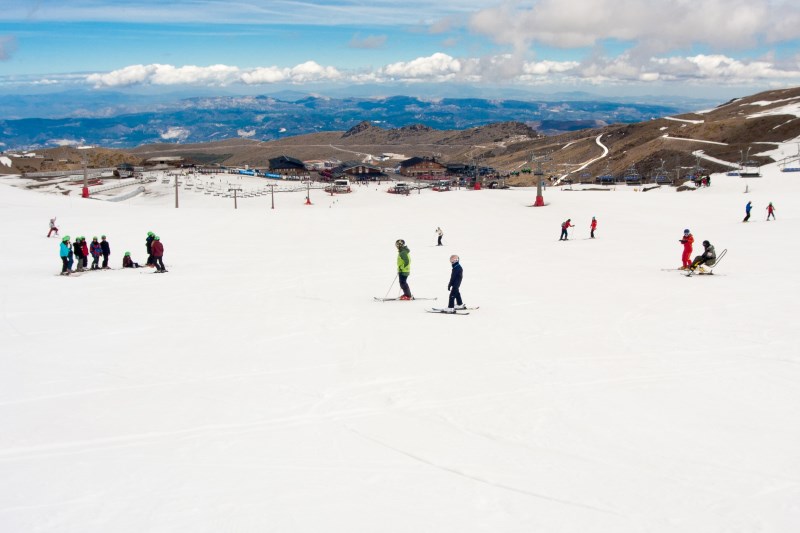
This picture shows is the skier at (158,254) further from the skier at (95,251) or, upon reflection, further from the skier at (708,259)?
the skier at (708,259)

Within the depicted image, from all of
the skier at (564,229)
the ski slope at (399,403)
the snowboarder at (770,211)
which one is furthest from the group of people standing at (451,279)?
the snowboarder at (770,211)

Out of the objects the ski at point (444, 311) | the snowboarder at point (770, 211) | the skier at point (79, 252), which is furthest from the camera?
the snowboarder at point (770, 211)

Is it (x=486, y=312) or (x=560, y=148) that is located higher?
(x=560, y=148)

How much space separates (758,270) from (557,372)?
13232 millimetres

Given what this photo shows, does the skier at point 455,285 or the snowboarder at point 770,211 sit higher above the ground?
the snowboarder at point 770,211

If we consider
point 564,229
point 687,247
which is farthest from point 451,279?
point 564,229

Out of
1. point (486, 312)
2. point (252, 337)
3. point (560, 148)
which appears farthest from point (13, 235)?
point (560, 148)

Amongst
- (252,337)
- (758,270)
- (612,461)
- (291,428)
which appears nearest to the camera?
(612,461)

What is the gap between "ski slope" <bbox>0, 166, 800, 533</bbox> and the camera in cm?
615

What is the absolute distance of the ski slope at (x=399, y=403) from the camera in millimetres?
6148

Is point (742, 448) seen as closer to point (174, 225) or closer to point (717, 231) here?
point (717, 231)

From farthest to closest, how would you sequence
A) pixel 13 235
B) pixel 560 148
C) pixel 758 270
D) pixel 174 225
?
1. pixel 560 148
2. pixel 174 225
3. pixel 13 235
4. pixel 758 270

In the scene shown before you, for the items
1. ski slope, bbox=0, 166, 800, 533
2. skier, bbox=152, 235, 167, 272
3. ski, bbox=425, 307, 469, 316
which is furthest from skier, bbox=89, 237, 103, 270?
ski, bbox=425, 307, 469, 316

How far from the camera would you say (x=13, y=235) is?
31.4 m
